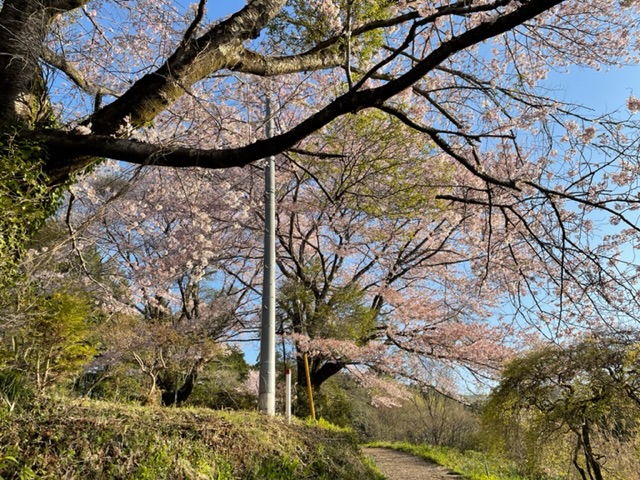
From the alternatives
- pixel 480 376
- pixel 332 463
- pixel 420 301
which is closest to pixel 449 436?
Answer: pixel 480 376

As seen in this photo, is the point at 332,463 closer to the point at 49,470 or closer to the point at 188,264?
the point at 49,470

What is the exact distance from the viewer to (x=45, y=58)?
3.87 metres

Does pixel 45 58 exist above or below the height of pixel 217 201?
below

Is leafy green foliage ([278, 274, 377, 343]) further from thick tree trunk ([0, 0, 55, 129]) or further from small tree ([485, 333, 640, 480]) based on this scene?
thick tree trunk ([0, 0, 55, 129])

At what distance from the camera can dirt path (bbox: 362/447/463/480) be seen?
824 centimetres

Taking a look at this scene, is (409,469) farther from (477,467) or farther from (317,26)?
(317,26)

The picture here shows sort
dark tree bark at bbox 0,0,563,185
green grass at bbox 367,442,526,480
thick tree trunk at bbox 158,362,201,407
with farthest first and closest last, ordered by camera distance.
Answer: thick tree trunk at bbox 158,362,201,407 < green grass at bbox 367,442,526,480 < dark tree bark at bbox 0,0,563,185

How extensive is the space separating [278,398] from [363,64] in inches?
347

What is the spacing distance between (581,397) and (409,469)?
16.3ft

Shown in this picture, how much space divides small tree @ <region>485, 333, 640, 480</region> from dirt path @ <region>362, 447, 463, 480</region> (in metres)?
2.71

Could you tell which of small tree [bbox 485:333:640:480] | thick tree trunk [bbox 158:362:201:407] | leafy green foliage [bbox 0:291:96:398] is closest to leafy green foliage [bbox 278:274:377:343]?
thick tree trunk [bbox 158:362:201:407]

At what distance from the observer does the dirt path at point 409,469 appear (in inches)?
324

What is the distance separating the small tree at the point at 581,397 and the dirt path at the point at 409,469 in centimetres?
271

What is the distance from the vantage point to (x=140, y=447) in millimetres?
2816
